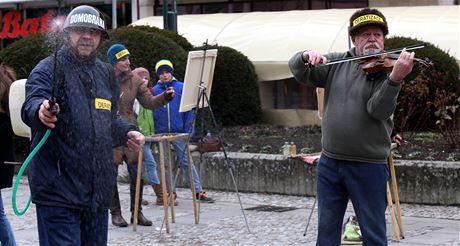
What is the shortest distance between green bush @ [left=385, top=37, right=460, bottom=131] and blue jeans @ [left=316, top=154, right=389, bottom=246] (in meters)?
7.66

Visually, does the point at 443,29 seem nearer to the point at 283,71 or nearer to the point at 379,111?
the point at 283,71

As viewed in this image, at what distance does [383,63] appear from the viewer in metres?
6.09

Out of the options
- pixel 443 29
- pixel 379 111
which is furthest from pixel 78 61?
pixel 443 29

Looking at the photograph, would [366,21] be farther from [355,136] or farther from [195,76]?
[195,76]

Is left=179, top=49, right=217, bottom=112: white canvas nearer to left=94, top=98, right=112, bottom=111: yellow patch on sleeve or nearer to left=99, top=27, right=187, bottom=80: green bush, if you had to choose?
left=99, top=27, right=187, bottom=80: green bush

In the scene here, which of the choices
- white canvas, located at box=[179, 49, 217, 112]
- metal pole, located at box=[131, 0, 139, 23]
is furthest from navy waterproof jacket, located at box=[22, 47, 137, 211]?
metal pole, located at box=[131, 0, 139, 23]

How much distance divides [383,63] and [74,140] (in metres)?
1.83

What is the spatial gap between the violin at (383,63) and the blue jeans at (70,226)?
1.73 m

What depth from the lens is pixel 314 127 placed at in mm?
17625

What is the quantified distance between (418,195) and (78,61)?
22.7 feet

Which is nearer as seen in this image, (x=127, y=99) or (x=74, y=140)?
(x=74, y=140)

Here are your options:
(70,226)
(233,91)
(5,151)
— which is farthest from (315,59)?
(233,91)

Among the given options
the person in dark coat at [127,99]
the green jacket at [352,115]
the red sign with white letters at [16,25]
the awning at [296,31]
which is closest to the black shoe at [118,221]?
the person in dark coat at [127,99]

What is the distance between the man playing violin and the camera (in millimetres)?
6293
